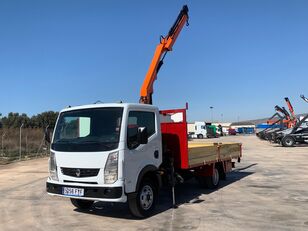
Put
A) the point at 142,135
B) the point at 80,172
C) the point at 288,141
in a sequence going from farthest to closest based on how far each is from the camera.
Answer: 1. the point at 288,141
2. the point at 142,135
3. the point at 80,172

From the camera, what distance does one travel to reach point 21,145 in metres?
34.1

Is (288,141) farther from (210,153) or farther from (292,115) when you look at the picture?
(210,153)

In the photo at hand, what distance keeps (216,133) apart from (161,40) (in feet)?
183

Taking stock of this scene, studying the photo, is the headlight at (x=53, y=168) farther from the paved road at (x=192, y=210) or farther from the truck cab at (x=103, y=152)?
the paved road at (x=192, y=210)

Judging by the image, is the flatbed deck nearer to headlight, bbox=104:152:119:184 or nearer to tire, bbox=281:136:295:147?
headlight, bbox=104:152:119:184

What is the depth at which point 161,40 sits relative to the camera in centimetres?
2294

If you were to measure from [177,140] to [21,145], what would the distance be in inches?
1034

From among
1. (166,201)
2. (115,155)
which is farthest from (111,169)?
(166,201)

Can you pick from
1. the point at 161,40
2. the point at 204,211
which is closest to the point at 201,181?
the point at 204,211

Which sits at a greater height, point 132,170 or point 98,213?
point 132,170

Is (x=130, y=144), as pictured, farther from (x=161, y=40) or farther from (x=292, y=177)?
(x=161, y=40)

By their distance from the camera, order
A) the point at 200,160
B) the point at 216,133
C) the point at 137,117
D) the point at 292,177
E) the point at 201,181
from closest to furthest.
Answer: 1. the point at 137,117
2. the point at 200,160
3. the point at 201,181
4. the point at 292,177
5. the point at 216,133

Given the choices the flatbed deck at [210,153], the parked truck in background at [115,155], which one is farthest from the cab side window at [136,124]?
the flatbed deck at [210,153]

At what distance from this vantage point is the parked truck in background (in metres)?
8.17
